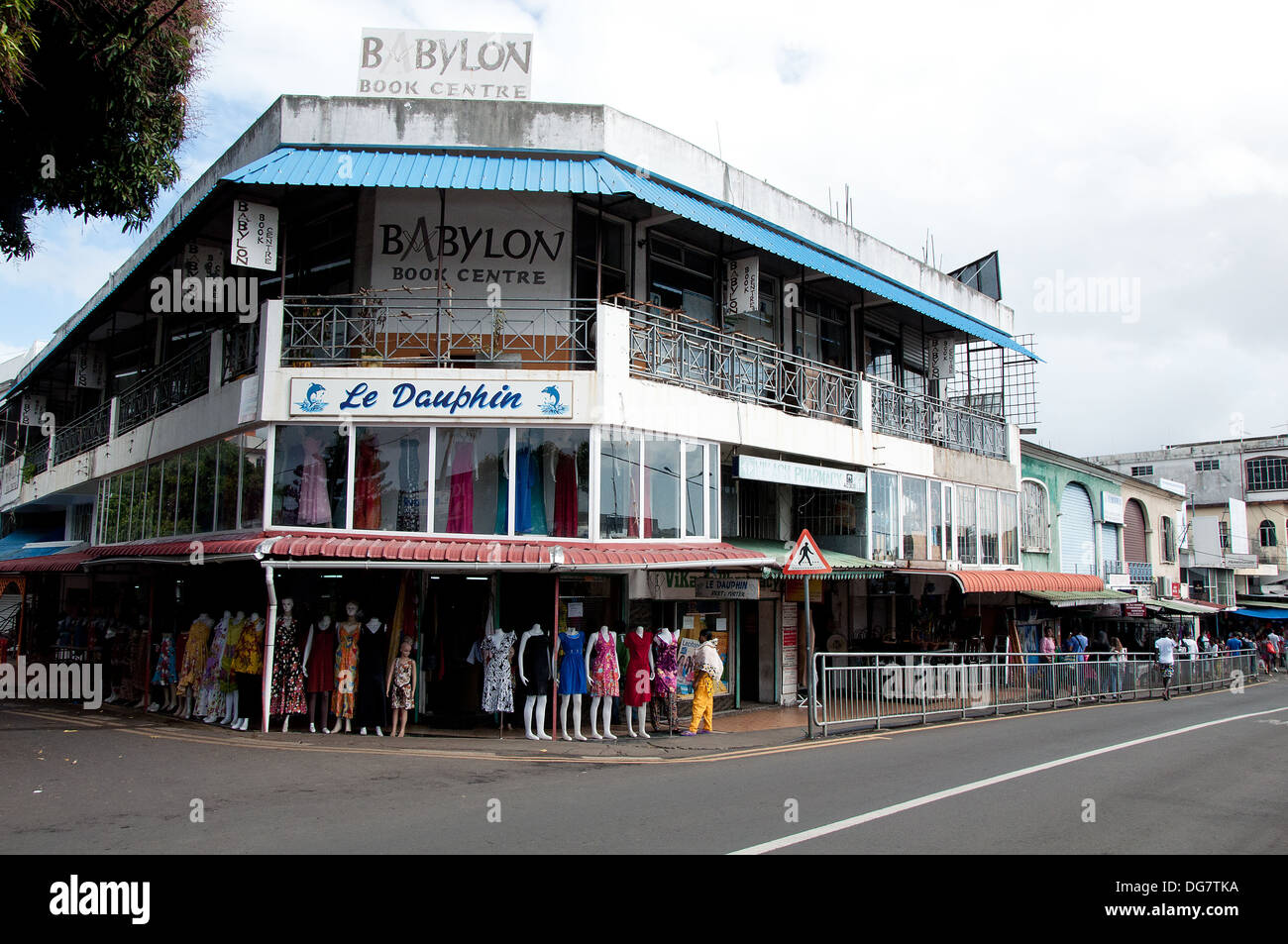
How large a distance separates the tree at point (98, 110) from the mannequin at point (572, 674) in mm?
7830

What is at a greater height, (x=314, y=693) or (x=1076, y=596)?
(x=1076, y=596)

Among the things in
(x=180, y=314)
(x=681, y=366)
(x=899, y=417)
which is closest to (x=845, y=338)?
(x=899, y=417)

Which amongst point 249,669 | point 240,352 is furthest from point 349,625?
point 240,352

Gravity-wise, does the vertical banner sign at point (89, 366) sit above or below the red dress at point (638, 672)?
above

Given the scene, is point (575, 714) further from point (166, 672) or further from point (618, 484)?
point (166, 672)

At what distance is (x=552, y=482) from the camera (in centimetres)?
1446

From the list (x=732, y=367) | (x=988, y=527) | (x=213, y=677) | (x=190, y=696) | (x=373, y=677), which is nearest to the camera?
(x=373, y=677)

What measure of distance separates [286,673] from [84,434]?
1563 centimetres

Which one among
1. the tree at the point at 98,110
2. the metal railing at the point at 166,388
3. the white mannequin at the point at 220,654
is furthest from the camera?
the metal railing at the point at 166,388

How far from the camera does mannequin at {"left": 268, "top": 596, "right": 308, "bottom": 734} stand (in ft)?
42.6

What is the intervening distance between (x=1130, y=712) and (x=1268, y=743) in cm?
514

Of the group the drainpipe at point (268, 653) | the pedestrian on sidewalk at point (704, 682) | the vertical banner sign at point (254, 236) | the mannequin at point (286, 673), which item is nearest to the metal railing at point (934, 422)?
the pedestrian on sidewalk at point (704, 682)

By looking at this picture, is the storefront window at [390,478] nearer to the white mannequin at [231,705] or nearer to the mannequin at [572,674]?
the white mannequin at [231,705]

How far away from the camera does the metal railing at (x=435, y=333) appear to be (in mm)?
14594
